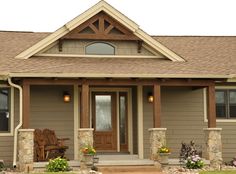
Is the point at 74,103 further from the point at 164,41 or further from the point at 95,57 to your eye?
the point at 164,41

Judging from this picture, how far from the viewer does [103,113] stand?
16750mm

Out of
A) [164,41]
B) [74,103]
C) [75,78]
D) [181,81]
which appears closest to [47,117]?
[74,103]

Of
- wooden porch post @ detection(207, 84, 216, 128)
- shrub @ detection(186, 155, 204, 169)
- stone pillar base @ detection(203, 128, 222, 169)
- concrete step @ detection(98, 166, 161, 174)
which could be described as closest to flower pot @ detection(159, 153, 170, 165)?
concrete step @ detection(98, 166, 161, 174)

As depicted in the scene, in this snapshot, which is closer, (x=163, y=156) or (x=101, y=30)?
(x=163, y=156)

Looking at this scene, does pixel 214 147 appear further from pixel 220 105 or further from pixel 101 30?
pixel 101 30

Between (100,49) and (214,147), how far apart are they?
5.12 metres

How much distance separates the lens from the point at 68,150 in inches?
628

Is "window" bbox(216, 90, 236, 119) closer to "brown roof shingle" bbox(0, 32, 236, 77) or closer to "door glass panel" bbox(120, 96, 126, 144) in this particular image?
"brown roof shingle" bbox(0, 32, 236, 77)

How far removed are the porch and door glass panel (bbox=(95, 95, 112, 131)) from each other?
24cm

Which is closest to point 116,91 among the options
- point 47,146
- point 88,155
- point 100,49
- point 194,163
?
point 100,49

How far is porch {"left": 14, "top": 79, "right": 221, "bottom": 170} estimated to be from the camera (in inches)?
583

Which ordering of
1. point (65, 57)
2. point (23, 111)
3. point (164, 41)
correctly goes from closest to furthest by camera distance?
point (23, 111) → point (65, 57) → point (164, 41)

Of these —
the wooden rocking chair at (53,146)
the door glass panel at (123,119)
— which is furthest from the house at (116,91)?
the wooden rocking chair at (53,146)

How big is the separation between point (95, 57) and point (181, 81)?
318 centimetres
